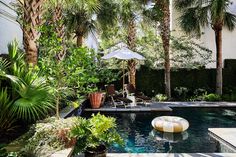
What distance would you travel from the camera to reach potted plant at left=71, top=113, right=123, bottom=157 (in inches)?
222

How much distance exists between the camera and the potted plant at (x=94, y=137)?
5641 millimetres

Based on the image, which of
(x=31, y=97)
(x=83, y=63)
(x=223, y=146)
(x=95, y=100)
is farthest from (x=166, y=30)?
(x=31, y=97)

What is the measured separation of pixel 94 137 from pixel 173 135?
161 inches

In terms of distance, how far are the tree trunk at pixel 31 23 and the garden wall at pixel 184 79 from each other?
12589mm

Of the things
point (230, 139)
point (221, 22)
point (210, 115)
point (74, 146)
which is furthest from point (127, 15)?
point (74, 146)

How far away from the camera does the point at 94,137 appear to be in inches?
224

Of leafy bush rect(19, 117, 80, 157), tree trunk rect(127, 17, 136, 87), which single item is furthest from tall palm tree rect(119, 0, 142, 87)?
leafy bush rect(19, 117, 80, 157)

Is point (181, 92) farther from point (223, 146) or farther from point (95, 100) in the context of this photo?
point (223, 146)

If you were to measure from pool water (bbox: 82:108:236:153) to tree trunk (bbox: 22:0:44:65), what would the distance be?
3.58 metres

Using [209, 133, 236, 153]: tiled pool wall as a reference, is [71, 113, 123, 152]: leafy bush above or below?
above

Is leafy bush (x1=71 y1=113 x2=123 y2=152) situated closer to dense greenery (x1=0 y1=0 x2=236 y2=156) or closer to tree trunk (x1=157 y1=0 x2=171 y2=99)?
dense greenery (x1=0 y1=0 x2=236 y2=156)

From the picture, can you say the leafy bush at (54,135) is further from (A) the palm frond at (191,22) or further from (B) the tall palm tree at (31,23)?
(A) the palm frond at (191,22)

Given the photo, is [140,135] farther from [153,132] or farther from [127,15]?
[127,15]

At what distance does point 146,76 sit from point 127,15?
463cm
